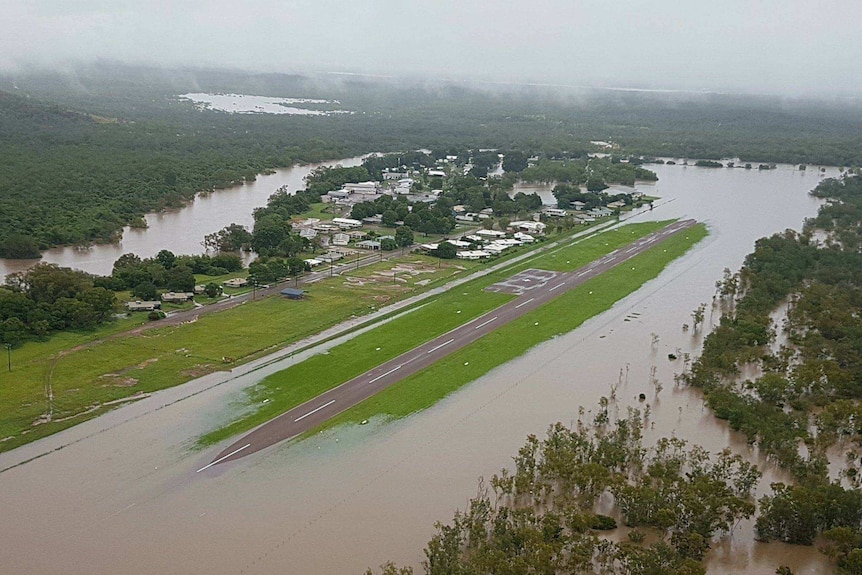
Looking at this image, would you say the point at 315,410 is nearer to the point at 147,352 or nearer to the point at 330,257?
the point at 147,352

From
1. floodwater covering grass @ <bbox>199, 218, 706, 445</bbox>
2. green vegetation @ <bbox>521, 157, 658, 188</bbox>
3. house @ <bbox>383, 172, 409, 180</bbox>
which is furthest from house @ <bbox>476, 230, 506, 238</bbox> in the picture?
house @ <bbox>383, 172, 409, 180</bbox>

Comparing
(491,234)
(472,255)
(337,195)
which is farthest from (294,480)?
(337,195)

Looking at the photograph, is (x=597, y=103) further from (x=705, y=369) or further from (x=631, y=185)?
(x=705, y=369)

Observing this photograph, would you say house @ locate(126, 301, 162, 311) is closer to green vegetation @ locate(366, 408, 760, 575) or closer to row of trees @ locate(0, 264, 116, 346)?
row of trees @ locate(0, 264, 116, 346)

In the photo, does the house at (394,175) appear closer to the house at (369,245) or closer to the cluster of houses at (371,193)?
the cluster of houses at (371,193)

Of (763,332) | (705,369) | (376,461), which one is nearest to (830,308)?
(763,332)
